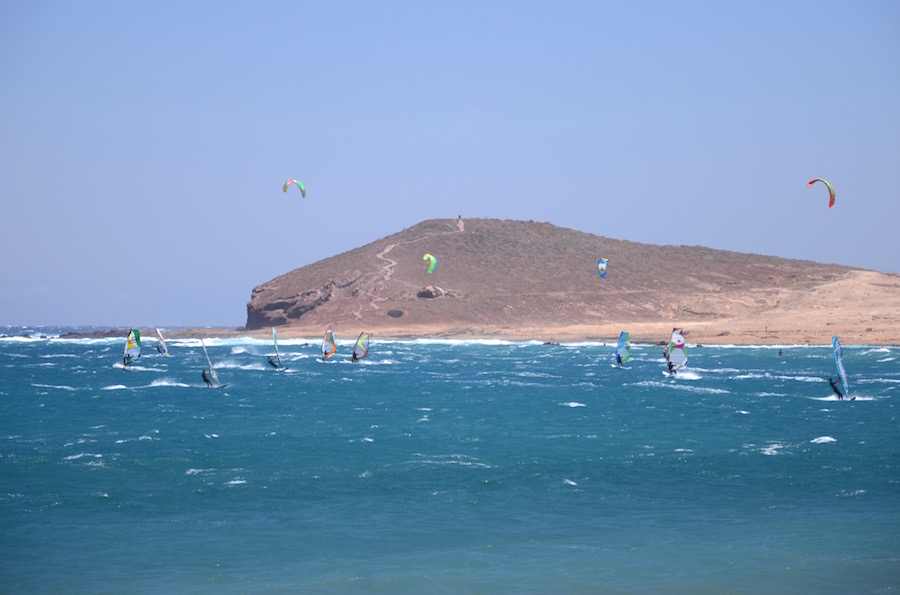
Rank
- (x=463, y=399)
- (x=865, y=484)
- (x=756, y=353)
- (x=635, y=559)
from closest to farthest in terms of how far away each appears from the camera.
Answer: (x=635, y=559) < (x=865, y=484) < (x=463, y=399) < (x=756, y=353)

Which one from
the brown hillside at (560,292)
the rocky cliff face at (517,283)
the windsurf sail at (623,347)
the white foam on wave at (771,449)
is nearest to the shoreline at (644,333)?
the brown hillside at (560,292)

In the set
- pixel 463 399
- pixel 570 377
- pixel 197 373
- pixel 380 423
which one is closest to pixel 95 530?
pixel 380 423

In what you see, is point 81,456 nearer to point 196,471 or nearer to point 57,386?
point 196,471

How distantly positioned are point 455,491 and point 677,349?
70.4 feet

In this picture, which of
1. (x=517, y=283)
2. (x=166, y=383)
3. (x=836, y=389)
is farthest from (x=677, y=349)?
(x=517, y=283)

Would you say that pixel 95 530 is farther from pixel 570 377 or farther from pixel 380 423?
pixel 570 377

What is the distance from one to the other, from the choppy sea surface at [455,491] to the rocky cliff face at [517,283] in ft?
179

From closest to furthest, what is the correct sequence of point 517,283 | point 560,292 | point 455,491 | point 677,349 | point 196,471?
point 455,491 → point 196,471 → point 677,349 → point 560,292 → point 517,283

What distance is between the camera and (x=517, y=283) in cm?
10394

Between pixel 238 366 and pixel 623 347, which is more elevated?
pixel 623 347

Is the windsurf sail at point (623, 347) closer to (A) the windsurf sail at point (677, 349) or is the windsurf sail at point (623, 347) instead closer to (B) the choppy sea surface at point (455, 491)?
(B) the choppy sea surface at point (455, 491)

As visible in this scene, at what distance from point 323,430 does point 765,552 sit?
16411 millimetres

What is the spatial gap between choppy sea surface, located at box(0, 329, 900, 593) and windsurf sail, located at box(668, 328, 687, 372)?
61.0 inches

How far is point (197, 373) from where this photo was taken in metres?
54.9
